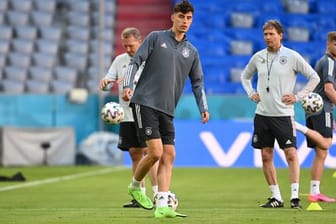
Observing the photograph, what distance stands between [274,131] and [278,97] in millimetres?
410

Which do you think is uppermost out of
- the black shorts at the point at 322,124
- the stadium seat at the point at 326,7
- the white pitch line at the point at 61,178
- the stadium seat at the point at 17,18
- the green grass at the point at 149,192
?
the stadium seat at the point at 326,7

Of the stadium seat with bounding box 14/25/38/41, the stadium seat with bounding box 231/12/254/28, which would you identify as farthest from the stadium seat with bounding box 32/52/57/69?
the stadium seat with bounding box 231/12/254/28

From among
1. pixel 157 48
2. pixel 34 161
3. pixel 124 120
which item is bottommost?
pixel 34 161

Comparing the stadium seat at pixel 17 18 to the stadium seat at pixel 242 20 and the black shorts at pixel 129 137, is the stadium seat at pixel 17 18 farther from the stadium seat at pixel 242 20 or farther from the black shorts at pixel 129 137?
the black shorts at pixel 129 137

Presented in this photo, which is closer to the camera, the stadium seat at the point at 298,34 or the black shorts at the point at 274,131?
the black shorts at the point at 274,131

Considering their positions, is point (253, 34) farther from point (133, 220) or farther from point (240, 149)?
point (133, 220)

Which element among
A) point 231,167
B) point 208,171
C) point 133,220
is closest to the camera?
point 133,220

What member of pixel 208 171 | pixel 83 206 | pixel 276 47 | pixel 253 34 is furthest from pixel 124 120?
pixel 253 34

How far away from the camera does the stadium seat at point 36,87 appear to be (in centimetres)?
2878

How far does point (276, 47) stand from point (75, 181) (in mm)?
7311

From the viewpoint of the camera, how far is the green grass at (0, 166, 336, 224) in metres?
10.0

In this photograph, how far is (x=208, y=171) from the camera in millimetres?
21641

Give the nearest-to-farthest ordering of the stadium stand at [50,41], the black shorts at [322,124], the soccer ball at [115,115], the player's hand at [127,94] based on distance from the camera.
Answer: the player's hand at [127,94] < the soccer ball at [115,115] < the black shorts at [322,124] < the stadium stand at [50,41]

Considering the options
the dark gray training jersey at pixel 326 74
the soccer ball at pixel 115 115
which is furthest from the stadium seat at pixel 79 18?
the dark gray training jersey at pixel 326 74
